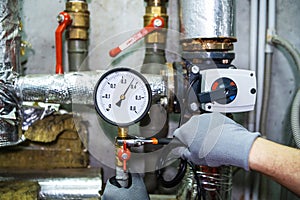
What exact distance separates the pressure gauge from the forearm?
11.3 inches

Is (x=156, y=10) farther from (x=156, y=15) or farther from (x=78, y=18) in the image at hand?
(x=78, y=18)

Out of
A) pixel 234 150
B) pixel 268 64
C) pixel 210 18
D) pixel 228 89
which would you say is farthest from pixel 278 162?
pixel 268 64

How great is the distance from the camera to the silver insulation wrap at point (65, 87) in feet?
3.60

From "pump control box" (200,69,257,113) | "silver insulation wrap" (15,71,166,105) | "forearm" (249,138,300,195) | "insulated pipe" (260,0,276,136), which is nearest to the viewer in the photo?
"forearm" (249,138,300,195)

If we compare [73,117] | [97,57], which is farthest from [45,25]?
[73,117]

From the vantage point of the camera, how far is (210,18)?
1.09m

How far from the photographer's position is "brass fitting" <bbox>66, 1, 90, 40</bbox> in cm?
125

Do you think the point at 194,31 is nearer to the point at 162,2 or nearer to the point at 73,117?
the point at 162,2

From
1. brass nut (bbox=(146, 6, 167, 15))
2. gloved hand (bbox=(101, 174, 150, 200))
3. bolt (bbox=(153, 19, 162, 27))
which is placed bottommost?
gloved hand (bbox=(101, 174, 150, 200))

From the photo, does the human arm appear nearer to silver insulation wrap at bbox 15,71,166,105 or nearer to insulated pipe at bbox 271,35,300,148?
silver insulation wrap at bbox 15,71,166,105

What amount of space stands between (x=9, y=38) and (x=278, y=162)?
88cm

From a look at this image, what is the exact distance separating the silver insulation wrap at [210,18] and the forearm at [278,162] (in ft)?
1.34

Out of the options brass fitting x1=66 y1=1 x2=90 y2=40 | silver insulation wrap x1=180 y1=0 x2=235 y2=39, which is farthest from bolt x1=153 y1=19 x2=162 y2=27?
brass fitting x1=66 y1=1 x2=90 y2=40

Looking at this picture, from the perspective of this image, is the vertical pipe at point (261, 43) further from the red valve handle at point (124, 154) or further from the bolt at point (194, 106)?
the red valve handle at point (124, 154)
